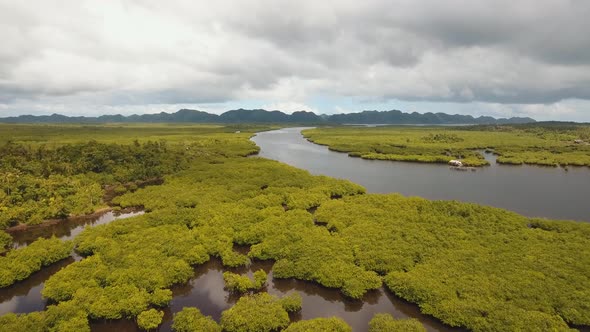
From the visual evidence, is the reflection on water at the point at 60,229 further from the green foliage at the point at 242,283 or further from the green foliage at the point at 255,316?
the green foliage at the point at 255,316

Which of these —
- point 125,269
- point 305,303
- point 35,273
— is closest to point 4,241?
point 35,273

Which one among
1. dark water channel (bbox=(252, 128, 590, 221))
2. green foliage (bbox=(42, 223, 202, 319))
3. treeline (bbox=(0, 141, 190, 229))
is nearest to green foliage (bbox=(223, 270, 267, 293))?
green foliage (bbox=(42, 223, 202, 319))

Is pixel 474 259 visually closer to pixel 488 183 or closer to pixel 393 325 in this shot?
pixel 393 325

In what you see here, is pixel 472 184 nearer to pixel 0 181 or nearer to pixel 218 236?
pixel 218 236

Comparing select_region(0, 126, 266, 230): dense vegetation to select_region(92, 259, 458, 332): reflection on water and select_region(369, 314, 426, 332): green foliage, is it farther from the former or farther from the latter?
select_region(369, 314, 426, 332): green foliage

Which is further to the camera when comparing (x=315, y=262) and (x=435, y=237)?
(x=435, y=237)

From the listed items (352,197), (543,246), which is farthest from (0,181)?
(543,246)
